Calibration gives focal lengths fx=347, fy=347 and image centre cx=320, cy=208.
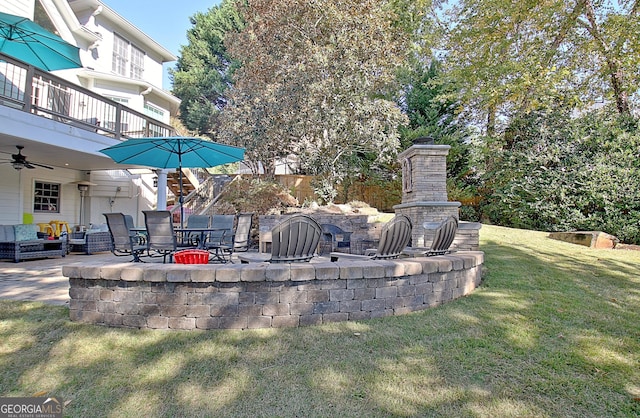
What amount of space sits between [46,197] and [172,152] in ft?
21.6

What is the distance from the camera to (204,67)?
23.9m

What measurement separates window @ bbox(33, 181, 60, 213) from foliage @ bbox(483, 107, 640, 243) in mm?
13661

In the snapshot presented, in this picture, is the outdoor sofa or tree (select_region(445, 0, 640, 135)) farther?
tree (select_region(445, 0, 640, 135))

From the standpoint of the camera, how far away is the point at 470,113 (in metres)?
13.9

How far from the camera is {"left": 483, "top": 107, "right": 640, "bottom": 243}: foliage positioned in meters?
8.76

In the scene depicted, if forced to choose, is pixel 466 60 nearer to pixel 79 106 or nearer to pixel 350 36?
pixel 350 36

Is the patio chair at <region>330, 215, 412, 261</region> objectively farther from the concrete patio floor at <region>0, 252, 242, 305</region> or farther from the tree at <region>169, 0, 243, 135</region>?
the tree at <region>169, 0, 243, 135</region>

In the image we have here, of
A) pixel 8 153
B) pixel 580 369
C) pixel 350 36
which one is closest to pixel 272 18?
pixel 350 36

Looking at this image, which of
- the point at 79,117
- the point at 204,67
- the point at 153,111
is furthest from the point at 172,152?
the point at 204,67

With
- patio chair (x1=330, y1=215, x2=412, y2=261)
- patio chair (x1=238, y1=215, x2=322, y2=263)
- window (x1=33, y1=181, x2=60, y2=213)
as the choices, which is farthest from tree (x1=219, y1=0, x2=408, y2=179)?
patio chair (x1=238, y1=215, x2=322, y2=263)

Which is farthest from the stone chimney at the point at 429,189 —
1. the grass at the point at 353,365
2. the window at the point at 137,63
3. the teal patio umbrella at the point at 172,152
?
the window at the point at 137,63

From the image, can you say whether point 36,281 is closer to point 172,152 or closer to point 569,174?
point 172,152

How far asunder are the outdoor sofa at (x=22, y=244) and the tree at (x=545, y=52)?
12.9 m

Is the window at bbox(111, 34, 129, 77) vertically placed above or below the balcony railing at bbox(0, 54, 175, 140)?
above
